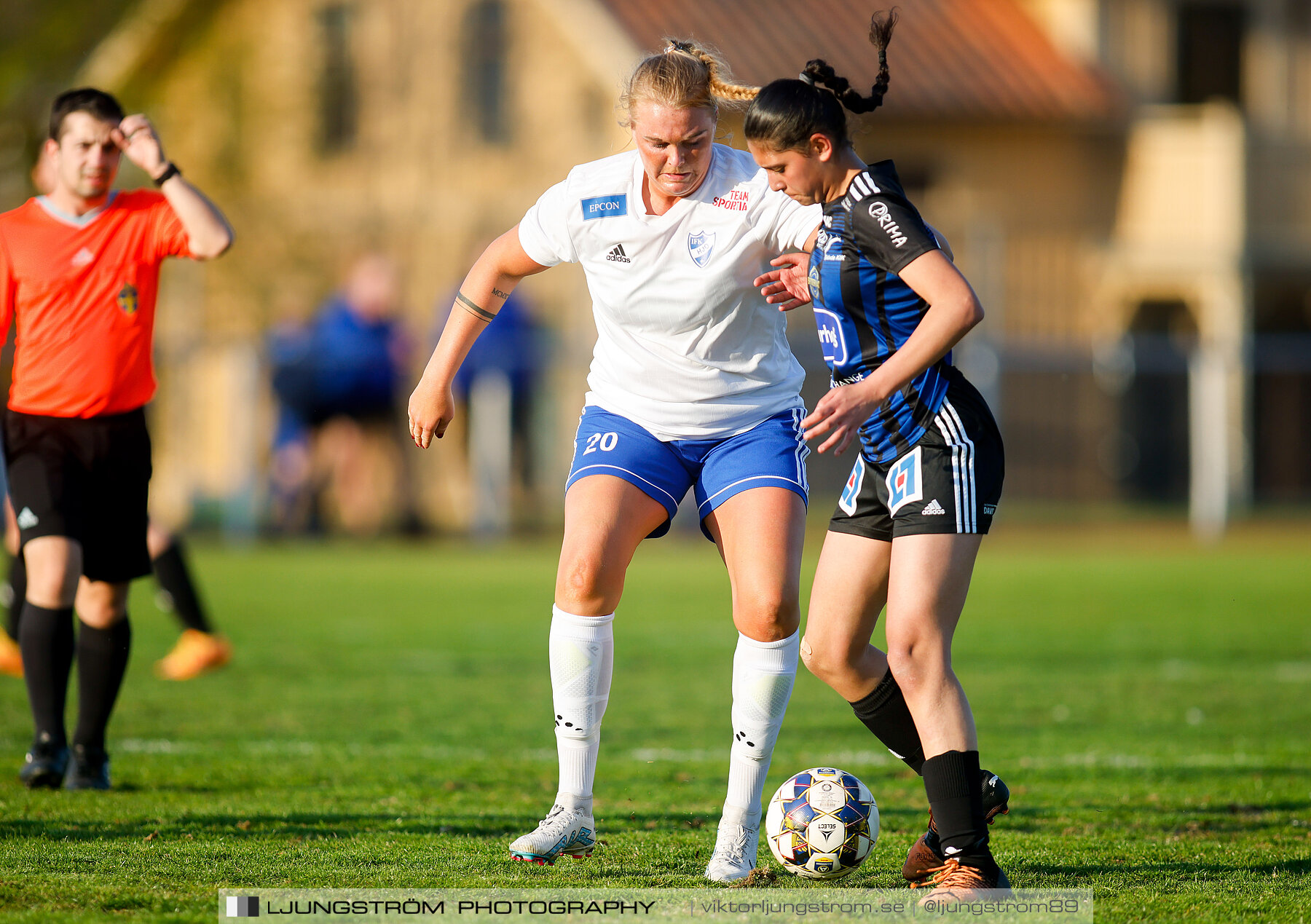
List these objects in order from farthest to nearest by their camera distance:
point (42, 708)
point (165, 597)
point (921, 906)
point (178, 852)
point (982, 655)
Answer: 1. point (982, 655)
2. point (165, 597)
3. point (42, 708)
4. point (178, 852)
5. point (921, 906)

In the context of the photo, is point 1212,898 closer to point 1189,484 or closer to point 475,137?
point 1189,484

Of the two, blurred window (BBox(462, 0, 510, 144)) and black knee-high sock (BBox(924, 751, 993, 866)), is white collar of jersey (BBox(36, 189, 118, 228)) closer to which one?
black knee-high sock (BBox(924, 751, 993, 866))

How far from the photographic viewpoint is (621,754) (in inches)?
255

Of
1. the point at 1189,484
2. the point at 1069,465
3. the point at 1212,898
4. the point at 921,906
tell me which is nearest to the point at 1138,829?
the point at 1212,898

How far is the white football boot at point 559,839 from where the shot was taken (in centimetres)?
442

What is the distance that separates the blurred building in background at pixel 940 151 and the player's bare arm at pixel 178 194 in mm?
14930

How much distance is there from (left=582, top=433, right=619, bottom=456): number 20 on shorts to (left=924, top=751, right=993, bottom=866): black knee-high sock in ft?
4.26

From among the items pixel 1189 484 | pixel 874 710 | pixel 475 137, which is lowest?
pixel 874 710

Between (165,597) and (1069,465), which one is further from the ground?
(1069,465)

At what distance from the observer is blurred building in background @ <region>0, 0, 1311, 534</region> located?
2186 centimetres

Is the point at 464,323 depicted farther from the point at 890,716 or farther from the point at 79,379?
the point at 890,716

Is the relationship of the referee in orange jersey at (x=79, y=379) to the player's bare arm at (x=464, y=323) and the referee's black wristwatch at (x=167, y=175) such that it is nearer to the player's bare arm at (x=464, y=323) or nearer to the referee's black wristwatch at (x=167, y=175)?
the referee's black wristwatch at (x=167, y=175)

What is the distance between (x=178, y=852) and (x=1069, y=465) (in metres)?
18.9

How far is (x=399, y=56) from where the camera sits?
23750mm
